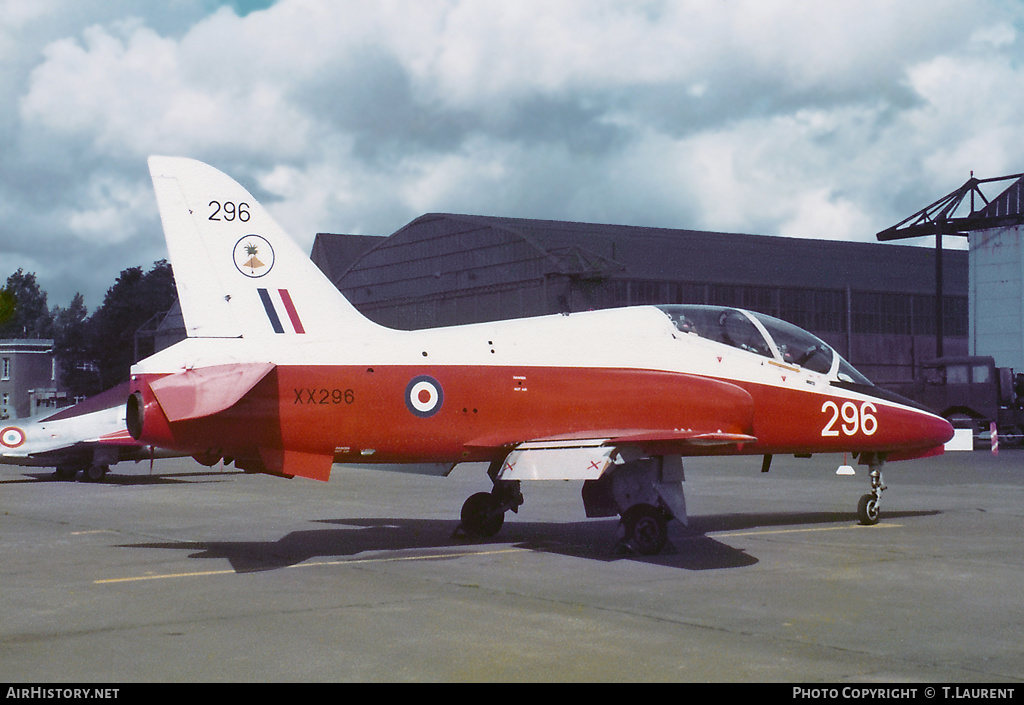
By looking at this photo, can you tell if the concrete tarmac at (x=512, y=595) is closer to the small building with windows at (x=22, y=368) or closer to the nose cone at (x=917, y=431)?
the nose cone at (x=917, y=431)

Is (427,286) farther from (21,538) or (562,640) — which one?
(562,640)

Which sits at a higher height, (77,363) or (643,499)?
(77,363)

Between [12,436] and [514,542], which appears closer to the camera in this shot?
[514,542]

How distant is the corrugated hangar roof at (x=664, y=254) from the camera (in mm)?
49188

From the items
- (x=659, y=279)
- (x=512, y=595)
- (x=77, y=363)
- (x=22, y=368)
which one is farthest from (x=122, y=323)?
(x=512, y=595)

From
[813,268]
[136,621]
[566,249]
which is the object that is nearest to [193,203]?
[136,621]

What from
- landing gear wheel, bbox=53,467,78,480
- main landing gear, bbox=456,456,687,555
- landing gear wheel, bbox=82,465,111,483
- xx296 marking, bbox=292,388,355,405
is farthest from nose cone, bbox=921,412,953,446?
landing gear wheel, bbox=53,467,78,480

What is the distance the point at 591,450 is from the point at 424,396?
215 cm

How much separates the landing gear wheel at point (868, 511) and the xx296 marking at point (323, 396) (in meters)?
7.51

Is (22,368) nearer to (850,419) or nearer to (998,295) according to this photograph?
(998,295)

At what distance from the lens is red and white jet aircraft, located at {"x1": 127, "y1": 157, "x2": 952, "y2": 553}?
453 inches

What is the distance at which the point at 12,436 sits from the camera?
25188 millimetres

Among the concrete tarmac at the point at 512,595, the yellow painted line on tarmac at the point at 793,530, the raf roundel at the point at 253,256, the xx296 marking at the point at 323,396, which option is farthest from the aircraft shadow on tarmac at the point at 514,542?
the raf roundel at the point at 253,256
